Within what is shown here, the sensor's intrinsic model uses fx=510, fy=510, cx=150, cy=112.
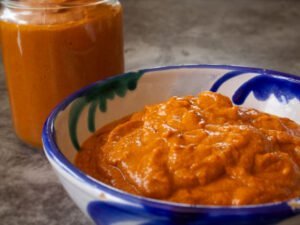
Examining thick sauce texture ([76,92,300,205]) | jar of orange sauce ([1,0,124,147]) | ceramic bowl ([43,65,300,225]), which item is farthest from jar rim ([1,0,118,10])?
thick sauce texture ([76,92,300,205])

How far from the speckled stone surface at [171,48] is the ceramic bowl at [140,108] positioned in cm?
14

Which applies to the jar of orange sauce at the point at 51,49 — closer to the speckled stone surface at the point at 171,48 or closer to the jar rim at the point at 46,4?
the jar rim at the point at 46,4

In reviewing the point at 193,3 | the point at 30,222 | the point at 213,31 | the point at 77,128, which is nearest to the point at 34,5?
the point at 77,128

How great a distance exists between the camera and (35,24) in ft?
3.20

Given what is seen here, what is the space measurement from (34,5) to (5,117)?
13.9 inches

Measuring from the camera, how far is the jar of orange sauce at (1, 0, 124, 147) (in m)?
0.97

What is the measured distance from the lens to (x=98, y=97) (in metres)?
0.90

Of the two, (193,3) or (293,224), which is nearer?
(293,224)

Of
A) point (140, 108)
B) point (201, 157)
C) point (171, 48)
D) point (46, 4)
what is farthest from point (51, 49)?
point (171, 48)

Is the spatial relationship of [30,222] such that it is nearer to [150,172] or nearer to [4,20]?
[150,172]

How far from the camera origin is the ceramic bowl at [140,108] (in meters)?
0.56

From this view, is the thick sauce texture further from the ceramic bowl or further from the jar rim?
the jar rim

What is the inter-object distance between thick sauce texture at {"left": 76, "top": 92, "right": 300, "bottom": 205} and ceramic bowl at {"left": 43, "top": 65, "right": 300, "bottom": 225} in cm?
7

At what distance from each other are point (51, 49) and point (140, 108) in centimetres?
20
